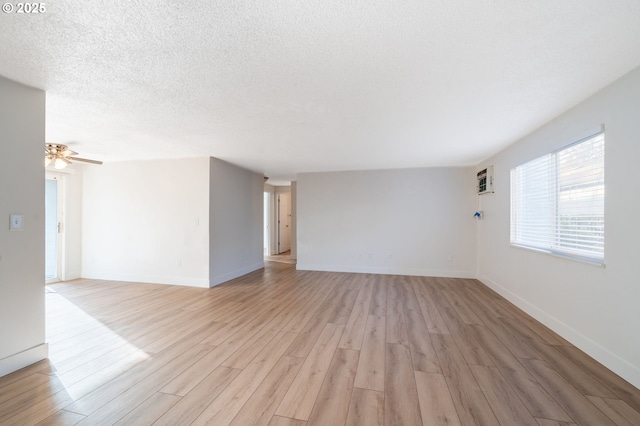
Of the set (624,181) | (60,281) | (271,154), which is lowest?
(60,281)

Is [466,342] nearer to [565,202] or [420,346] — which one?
[420,346]

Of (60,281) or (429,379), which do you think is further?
(60,281)

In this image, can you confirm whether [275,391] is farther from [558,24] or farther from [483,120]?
[483,120]

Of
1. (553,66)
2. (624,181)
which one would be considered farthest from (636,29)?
(624,181)

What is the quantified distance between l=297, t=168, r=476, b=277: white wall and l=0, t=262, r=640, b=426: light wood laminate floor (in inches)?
78.8

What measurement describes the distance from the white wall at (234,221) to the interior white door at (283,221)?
2.59 m

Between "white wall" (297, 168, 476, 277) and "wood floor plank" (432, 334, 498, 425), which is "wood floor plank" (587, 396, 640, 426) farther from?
"white wall" (297, 168, 476, 277)

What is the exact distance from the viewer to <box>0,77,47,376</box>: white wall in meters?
2.04

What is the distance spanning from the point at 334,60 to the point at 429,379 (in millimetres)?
2459

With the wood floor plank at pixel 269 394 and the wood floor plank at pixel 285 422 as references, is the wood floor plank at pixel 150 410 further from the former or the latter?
the wood floor plank at pixel 285 422

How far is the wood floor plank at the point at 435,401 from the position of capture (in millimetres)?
1557

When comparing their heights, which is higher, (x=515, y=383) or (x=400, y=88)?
(x=400, y=88)

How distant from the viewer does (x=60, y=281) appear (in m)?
5.09

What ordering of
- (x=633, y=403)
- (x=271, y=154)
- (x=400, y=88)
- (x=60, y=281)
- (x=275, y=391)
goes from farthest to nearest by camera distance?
(x=60, y=281)
(x=271, y=154)
(x=400, y=88)
(x=275, y=391)
(x=633, y=403)
